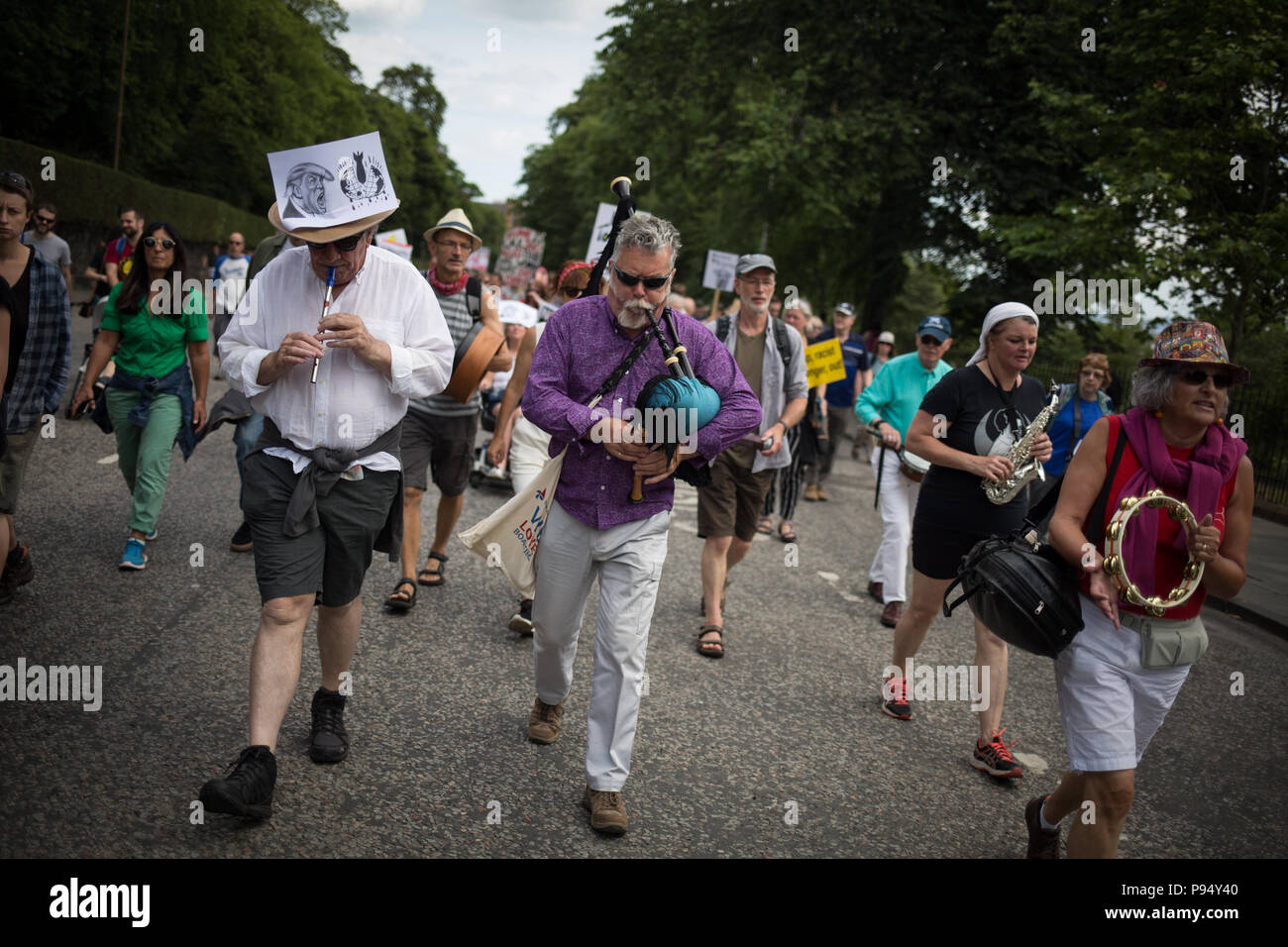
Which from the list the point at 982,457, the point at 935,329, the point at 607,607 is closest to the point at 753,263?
the point at 935,329

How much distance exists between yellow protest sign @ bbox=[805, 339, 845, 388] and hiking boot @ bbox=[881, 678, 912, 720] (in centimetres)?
450

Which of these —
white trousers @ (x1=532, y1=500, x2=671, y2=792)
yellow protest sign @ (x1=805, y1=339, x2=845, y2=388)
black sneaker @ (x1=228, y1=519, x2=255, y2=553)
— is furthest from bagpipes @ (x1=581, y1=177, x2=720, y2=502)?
yellow protest sign @ (x1=805, y1=339, x2=845, y2=388)

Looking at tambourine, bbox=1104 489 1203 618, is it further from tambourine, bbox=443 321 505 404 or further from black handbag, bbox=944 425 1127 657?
tambourine, bbox=443 321 505 404

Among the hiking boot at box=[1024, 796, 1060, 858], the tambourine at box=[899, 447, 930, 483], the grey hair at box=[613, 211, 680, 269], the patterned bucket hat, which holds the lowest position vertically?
the hiking boot at box=[1024, 796, 1060, 858]

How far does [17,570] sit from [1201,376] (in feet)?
17.8

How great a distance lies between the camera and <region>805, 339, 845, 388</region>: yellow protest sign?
9.67 meters

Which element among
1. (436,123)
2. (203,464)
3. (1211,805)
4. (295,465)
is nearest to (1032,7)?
(203,464)

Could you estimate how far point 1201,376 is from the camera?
3414 mm

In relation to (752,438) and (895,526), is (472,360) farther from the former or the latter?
(895,526)

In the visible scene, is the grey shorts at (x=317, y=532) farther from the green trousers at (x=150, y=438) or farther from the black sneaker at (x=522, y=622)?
the green trousers at (x=150, y=438)

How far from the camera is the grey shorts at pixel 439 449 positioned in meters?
6.26

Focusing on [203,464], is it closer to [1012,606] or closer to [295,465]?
[295,465]

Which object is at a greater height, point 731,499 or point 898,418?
point 898,418

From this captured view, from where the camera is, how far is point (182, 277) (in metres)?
6.49
